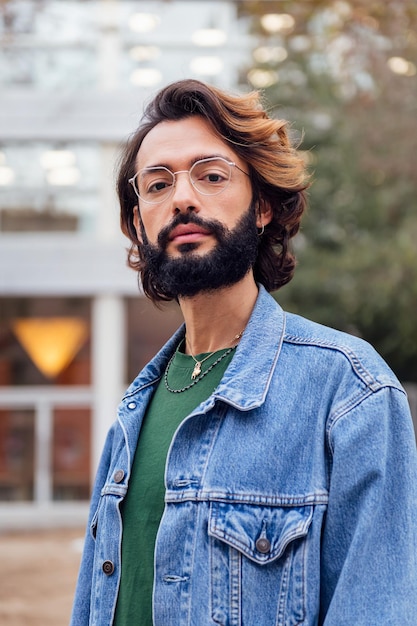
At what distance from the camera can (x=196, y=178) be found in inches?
85.6

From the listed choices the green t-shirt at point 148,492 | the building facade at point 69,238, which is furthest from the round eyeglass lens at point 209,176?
the building facade at point 69,238

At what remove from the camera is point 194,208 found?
2148mm

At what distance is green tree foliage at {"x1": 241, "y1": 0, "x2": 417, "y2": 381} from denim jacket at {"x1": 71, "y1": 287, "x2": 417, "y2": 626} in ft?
38.4

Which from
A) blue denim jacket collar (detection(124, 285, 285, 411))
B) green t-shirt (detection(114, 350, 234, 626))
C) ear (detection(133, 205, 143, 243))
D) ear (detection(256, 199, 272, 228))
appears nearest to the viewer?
blue denim jacket collar (detection(124, 285, 285, 411))

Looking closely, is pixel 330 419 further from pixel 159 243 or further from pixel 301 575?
pixel 159 243

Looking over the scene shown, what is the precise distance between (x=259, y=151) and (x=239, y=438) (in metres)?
0.78

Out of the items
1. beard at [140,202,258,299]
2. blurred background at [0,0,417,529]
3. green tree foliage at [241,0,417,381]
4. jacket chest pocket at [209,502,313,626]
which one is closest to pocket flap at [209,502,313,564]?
jacket chest pocket at [209,502,313,626]

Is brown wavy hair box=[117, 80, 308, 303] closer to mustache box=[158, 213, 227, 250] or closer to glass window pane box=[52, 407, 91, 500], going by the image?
mustache box=[158, 213, 227, 250]

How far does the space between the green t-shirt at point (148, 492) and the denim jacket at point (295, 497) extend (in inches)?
4.1

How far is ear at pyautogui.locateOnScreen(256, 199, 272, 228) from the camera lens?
92.6 inches

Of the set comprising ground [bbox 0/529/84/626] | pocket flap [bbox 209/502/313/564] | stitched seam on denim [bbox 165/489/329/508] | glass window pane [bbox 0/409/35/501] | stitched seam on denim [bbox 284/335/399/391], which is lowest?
ground [bbox 0/529/84/626]

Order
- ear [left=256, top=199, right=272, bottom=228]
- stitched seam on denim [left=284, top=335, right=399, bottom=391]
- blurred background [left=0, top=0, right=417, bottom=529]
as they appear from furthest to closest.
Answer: blurred background [left=0, top=0, right=417, bottom=529]
ear [left=256, top=199, right=272, bottom=228]
stitched seam on denim [left=284, top=335, right=399, bottom=391]

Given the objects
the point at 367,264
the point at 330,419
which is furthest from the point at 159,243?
the point at 367,264

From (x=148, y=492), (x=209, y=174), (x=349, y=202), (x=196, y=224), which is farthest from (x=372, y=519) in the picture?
(x=349, y=202)
